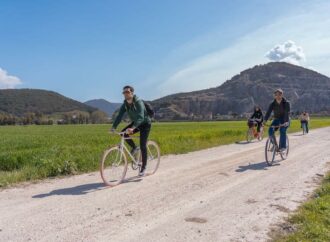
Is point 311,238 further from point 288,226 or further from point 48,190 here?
point 48,190

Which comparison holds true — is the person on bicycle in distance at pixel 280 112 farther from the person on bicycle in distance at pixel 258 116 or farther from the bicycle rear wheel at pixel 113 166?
the person on bicycle in distance at pixel 258 116

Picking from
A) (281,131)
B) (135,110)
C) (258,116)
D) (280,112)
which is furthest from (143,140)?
(258,116)

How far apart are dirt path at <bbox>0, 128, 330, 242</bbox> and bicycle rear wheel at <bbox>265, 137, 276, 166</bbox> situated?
1.11 m

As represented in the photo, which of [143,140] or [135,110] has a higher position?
[135,110]

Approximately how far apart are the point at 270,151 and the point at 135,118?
5.57 metres

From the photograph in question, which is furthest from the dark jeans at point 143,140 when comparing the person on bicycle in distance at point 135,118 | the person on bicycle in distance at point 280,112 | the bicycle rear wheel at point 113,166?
the person on bicycle in distance at point 280,112

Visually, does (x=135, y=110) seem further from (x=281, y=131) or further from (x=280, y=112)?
(x=281, y=131)

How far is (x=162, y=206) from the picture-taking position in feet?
22.6

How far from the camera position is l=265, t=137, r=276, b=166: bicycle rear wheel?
1228 centimetres

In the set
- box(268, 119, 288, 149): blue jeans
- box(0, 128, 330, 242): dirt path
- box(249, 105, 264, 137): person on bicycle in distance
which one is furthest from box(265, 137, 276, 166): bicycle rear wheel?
box(249, 105, 264, 137): person on bicycle in distance

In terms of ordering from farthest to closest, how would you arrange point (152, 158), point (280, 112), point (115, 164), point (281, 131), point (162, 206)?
point (281, 131), point (280, 112), point (152, 158), point (115, 164), point (162, 206)

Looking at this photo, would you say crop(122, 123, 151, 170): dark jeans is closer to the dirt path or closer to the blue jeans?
the dirt path

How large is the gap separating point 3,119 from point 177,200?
443 feet

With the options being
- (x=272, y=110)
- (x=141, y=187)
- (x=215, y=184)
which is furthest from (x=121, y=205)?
(x=272, y=110)
